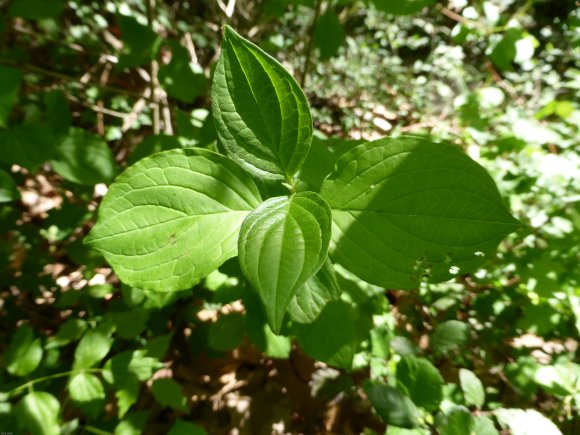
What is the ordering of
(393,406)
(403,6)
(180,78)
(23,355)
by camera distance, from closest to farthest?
1. (393,406)
2. (403,6)
3. (23,355)
4. (180,78)

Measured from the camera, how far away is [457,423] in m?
1.11

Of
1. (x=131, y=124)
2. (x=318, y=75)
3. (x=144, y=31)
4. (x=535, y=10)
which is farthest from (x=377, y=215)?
(x=535, y=10)

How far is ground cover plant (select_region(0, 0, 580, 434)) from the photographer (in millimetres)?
800

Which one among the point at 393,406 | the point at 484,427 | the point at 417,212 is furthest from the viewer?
the point at 393,406

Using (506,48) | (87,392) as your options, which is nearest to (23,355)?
(87,392)

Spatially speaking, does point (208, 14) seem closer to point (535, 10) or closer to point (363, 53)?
point (363, 53)

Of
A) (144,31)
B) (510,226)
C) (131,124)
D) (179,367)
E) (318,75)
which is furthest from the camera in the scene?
(318,75)

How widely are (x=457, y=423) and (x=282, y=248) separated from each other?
0.84 metres

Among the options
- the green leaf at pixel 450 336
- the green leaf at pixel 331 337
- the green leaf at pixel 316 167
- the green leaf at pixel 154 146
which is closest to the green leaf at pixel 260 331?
the green leaf at pixel 331 337

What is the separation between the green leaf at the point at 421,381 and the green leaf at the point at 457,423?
88 millimetres

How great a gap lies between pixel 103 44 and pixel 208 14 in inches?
44.9

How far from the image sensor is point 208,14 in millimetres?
3582

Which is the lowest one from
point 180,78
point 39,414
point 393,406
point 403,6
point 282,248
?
point 39,414

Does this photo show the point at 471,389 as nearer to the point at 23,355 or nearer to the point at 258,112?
the point at 258,112
